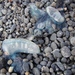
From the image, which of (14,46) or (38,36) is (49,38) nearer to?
(38,36)

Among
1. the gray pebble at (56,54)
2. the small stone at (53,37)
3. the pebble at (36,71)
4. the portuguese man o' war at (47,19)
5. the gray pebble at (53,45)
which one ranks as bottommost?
the pebble at (36,71)

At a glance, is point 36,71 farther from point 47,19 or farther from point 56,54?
point 47,19

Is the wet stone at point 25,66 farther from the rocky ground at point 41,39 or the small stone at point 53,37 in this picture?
the small stone at point 53,37

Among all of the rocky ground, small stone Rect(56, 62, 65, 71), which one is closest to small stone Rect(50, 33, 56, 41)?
the rocky ground

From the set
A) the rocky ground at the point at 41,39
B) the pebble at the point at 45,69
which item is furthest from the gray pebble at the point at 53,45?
the pebble at the point at 45,69

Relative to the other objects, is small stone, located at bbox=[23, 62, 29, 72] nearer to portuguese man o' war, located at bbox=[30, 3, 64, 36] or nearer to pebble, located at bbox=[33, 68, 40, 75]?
pebble, located at bbox=[33, 68, 40, 75]
